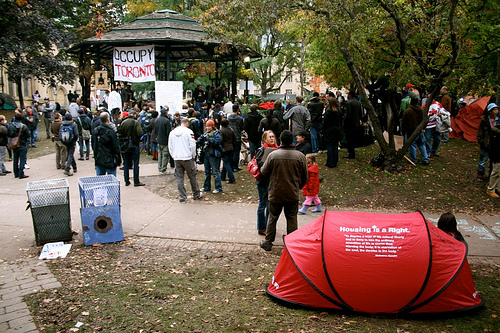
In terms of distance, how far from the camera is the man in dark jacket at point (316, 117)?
13703mm

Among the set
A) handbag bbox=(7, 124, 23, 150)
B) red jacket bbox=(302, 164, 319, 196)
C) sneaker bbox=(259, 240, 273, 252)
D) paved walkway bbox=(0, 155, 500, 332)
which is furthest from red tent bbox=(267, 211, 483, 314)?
handbag bbox=(7, 124, 23, 150)

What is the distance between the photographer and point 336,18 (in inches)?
431

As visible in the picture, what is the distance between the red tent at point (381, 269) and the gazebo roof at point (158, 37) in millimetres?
11528

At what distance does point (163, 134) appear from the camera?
42.9 feet

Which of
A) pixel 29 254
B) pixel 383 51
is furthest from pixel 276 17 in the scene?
pixel 29 254

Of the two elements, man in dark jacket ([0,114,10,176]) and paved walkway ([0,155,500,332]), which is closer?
paved walkway ([0,155,500,332])

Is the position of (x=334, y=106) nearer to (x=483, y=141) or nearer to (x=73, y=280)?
(x=483, y=141)

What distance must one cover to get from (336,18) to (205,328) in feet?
28.4

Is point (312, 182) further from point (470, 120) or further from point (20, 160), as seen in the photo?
point (470, 120)

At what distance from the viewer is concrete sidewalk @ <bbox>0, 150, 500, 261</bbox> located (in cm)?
806

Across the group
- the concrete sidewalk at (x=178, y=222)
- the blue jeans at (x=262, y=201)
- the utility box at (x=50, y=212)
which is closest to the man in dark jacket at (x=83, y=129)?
the concrete sidewalk at (x=178, y=222)

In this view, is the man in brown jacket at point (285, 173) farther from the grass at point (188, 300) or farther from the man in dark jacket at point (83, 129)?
the man in dark jacket at point (83, 129)

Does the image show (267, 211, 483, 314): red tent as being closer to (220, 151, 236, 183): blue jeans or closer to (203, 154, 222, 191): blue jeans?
(203, 154, 222, 191): blue jeans

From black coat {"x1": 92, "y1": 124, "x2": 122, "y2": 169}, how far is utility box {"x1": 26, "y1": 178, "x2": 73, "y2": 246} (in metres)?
2.87
